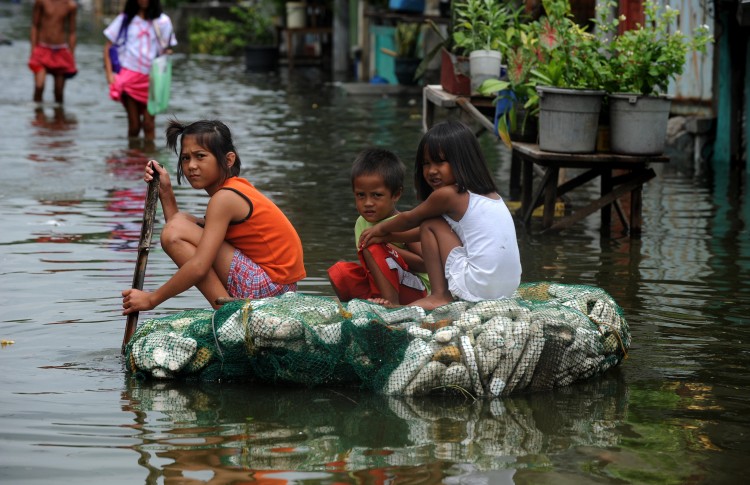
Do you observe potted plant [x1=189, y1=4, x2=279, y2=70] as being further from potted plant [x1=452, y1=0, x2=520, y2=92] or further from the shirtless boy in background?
potted plant [x1=452, y1=0, x2=520, y2=92]

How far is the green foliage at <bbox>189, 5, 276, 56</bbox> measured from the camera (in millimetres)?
30984

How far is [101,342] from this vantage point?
592cm

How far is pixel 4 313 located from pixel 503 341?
2.74 metres

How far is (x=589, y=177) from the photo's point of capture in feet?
30.5

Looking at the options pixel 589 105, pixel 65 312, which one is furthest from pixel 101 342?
pixel 589 105

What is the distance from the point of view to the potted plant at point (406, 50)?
2033 cm

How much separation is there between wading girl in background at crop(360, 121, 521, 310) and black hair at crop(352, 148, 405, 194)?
0.55ft

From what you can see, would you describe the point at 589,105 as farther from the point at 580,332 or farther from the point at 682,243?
the point at 580,332

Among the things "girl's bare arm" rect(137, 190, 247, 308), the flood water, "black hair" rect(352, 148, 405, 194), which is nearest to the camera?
the flood water

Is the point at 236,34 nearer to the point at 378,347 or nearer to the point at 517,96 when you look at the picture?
the point at 517,96

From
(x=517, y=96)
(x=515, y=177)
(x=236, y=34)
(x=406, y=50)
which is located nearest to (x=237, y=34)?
(x=236, y=34)

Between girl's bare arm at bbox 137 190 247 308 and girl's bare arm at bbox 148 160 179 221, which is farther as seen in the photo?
girl's bare arm at bbox 148 160 179 221

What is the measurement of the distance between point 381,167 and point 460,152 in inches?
16.9

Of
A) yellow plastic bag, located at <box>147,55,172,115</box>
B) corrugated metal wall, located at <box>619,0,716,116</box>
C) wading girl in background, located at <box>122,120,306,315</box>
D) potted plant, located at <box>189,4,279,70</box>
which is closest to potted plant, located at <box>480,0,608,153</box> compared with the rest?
wading girl in background, located at <box>122,120,306,315</box>
